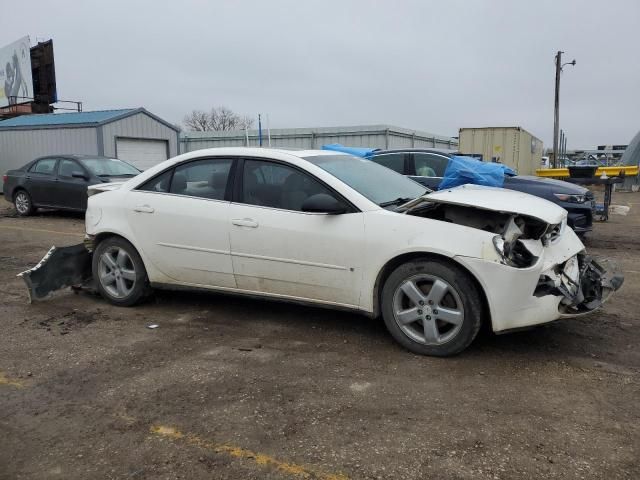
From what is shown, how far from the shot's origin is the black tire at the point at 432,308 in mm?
3791

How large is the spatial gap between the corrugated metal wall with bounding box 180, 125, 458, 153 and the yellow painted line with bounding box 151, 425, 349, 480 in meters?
21.1

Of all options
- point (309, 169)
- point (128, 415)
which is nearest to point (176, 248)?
point (309, 169)

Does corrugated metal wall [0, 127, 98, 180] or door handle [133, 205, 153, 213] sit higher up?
corrugated metal wall [0, 127, 98, 180]

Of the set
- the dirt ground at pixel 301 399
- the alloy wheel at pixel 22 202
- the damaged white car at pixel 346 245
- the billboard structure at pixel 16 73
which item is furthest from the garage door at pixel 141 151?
the dirt ground at pixel 301 399

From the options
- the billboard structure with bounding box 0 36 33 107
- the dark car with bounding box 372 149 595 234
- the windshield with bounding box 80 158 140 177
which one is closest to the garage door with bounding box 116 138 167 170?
the windshield with bounding box 80 158 140 177

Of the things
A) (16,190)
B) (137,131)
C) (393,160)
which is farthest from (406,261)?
(137,131)

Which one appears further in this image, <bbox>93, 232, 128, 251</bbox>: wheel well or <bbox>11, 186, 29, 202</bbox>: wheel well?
<bbox>11, 186, 29, 202</bbox>: wheel well

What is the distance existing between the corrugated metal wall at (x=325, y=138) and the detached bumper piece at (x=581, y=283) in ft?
63.1

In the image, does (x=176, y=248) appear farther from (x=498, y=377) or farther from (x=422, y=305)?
(x=498, y=377)

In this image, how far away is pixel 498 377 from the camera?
12.0 feet

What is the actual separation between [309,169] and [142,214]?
169 centimetres

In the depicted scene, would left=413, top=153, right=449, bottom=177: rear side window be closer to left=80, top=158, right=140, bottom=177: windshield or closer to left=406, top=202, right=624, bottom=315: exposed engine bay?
left=406, top=202, right=624, bottom=315: exposed engine bay

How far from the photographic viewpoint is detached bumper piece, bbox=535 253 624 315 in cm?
379

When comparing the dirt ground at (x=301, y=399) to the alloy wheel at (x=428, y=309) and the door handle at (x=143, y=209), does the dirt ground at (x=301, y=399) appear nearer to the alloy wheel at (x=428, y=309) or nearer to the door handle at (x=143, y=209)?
the alloy wheel at (x=428, y=309)
